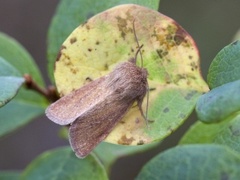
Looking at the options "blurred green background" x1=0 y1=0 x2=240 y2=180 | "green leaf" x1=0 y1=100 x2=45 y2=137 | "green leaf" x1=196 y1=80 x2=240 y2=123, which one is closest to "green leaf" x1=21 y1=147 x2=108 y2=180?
"green leaf" x1=0 y1=100 x2=45 y2=137

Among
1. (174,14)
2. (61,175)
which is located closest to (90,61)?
(61,175)

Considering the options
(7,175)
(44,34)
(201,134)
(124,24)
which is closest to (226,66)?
(124,24)

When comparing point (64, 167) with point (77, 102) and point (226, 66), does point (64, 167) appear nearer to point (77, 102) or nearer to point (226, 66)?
point (77, 102)

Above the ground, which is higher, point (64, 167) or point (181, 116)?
point (181, 116)

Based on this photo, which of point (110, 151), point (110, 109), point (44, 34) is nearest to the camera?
point (110, 109)

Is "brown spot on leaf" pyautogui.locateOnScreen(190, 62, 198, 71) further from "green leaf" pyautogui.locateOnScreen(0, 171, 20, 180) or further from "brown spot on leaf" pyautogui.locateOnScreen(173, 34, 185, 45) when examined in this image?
"green leaf" pyautogui.locateOnScreen(0, 171, 20, 180)

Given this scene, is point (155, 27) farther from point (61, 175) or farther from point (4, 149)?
point (4, 149)
